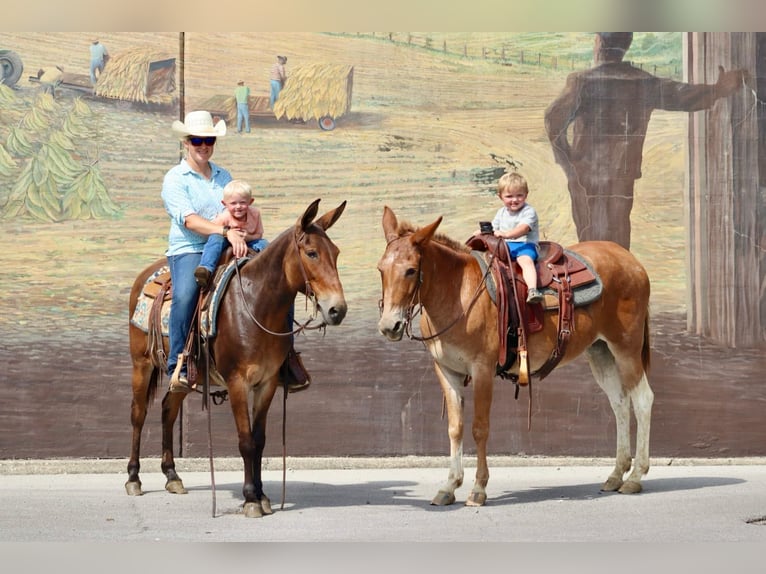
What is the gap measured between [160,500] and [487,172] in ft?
13.8

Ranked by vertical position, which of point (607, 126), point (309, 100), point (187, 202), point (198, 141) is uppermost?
point (309, 100)

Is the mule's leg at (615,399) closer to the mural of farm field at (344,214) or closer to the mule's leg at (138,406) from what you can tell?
the mural of farm field at (344,214)

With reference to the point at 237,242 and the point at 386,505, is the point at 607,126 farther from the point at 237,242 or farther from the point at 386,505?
the point at 386,505

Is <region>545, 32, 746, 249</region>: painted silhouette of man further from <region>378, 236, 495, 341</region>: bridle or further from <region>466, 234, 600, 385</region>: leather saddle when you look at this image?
<region>378, 236, 495, 341</region>: bridle

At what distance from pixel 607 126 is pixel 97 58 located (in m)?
4.64

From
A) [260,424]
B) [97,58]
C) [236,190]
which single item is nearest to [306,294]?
[236,190]

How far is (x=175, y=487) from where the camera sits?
1044 centimetres

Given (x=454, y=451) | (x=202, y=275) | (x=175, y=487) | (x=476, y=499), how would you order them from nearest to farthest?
1. (x=202, y=275)
2. (x=476, y=499)
3. (x=454, y=451)
4. (x=175, y=487)

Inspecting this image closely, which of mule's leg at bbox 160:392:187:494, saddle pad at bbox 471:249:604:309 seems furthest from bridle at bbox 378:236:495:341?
mule's leg at bbox 160:392:187:494

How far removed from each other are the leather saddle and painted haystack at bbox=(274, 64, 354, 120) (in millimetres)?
2520

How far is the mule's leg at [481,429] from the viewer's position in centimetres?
966

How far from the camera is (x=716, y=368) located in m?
12.0

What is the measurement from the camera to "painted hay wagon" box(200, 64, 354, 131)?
39.4 feet

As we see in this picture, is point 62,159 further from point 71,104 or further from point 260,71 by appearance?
point 260,71
